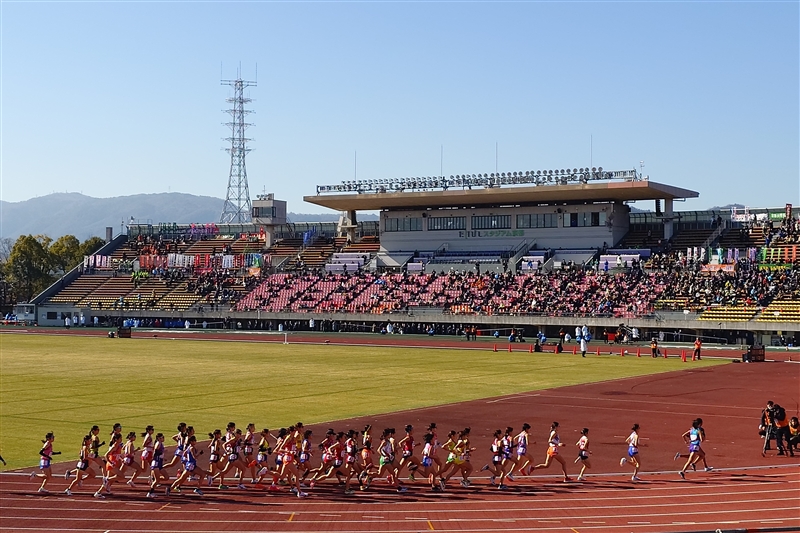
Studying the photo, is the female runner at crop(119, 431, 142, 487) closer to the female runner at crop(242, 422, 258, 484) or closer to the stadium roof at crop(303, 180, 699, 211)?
the female runner at crop(242, 422, 258, 484)

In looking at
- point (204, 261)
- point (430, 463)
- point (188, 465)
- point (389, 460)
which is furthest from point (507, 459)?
point (204, 261)

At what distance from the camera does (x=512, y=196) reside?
107688 millimetres

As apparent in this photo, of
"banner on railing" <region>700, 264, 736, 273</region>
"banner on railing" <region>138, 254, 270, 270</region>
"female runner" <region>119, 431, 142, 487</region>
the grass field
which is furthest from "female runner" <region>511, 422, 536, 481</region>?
"banner on railing" <region>138, 254, 270, 270</region>

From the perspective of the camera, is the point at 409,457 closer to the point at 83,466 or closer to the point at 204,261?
the point at 83,466

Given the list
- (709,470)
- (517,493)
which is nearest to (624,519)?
(517,493)

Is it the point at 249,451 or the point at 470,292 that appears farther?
the point at 470,292

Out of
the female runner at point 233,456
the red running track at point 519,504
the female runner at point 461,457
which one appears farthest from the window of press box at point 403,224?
the female runner at point 233,456

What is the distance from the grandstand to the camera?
3504 inches

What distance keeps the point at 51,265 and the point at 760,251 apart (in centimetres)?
10704

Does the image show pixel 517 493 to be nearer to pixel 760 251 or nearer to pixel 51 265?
pixel 760 251

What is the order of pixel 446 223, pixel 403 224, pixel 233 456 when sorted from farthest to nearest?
pixel 403 224 < pixel 446 223 < pixel 233 456

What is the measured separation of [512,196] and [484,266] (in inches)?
325

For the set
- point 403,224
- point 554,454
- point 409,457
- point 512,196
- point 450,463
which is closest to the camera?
point 450,463

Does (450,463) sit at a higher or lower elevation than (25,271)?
lower
